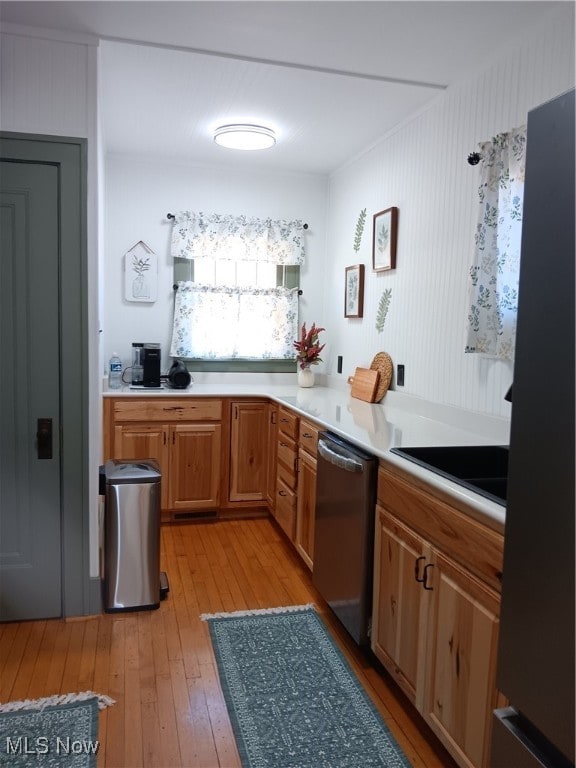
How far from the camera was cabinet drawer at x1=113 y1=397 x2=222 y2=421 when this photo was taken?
3854 millimetres

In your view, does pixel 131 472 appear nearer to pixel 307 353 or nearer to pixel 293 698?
pixel 293 698

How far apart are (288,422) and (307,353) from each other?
37.5 inches

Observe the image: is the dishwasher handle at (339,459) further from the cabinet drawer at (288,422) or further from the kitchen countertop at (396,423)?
the cabinet drawer at (288,422)

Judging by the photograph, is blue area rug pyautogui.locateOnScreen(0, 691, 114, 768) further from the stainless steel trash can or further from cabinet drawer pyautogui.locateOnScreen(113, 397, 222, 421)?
cabinet drawer pyautogui.locateOnScreen(113, 397, 222, 421)

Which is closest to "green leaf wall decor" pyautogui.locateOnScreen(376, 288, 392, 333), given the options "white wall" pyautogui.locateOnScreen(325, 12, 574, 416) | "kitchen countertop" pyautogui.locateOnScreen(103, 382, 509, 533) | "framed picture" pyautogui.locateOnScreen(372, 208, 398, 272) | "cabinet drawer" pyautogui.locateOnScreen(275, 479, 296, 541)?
"white wall" pyautogui.locateOnScreen(325, 12, 574, 416)

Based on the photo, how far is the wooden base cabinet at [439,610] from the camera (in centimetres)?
157

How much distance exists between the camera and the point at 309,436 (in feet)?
10.3

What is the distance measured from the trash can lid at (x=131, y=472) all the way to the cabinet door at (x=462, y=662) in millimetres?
1446

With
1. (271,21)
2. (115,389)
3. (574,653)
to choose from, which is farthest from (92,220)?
(574,653)

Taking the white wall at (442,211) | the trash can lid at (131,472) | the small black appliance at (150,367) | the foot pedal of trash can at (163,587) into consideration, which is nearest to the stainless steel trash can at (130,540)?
the trash can lid at (131,472)

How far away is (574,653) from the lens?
78 cm

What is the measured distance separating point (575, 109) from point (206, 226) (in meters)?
3.87

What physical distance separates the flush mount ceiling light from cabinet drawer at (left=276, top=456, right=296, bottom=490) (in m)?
1.96

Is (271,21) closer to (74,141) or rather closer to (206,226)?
(74,141)
